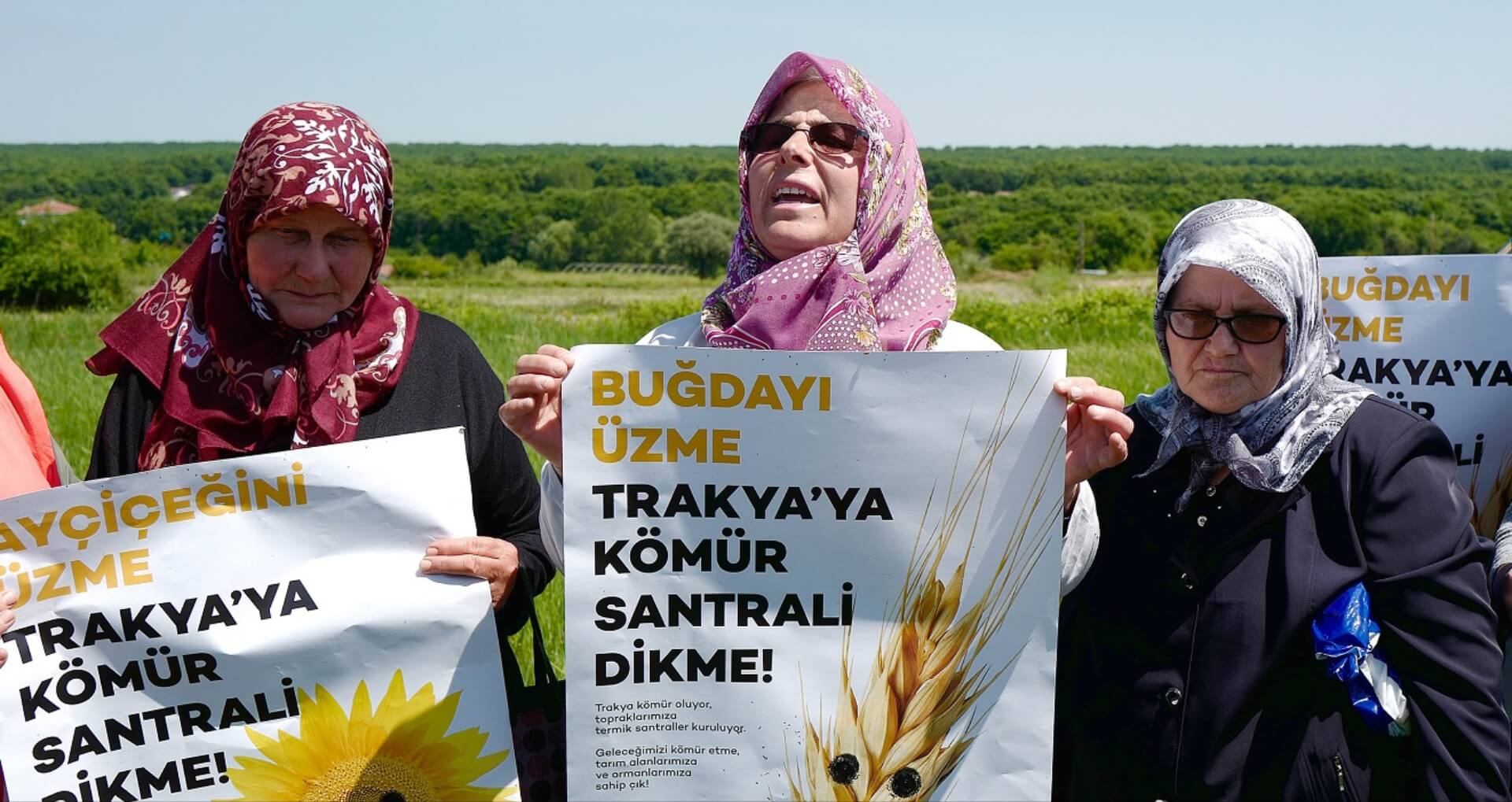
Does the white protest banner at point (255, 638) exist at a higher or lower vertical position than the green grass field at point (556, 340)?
higher

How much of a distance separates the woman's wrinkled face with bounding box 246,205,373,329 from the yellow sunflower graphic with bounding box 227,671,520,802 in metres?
0.76

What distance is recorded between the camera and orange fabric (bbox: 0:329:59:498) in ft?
8.48

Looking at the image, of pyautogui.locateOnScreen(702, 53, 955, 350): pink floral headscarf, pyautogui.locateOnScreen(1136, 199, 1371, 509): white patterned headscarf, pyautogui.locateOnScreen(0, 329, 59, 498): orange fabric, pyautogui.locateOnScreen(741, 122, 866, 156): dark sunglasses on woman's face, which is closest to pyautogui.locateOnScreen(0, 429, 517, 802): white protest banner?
pyautogui.locateOnScreen(0, 329, 59, 498): orange fabric

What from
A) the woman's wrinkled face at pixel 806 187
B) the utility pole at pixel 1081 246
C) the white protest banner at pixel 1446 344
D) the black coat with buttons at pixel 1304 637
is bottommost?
the utility pole at pixel 1081 246

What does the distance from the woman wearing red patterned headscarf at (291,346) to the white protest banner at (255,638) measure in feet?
0.44

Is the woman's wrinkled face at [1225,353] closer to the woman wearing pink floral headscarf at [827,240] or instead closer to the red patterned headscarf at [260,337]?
the woman wearing pink floral headscarf at [827,240]

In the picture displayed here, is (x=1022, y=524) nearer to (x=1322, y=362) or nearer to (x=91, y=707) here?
(x=1322, y=362)

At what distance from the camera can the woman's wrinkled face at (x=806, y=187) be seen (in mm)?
2629

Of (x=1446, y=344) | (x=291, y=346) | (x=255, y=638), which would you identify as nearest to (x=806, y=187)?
(x=291, y=346)

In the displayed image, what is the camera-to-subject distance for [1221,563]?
242 centimetres

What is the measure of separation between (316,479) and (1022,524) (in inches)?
51.9

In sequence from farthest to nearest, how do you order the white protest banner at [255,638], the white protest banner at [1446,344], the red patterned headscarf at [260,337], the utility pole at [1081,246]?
the utility pole at [1081,246] < the white protest banner at [1446,344] < the red patterned headscarf at [260,337] < the white protest banner at [255,638]

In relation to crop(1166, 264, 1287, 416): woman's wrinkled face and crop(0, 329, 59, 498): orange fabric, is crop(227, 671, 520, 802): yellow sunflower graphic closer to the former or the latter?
crop(0, 329, 59, 498): orange fabric

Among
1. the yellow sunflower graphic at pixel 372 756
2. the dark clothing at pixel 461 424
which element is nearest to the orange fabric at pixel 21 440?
the dark clothing at pixel 461 424
